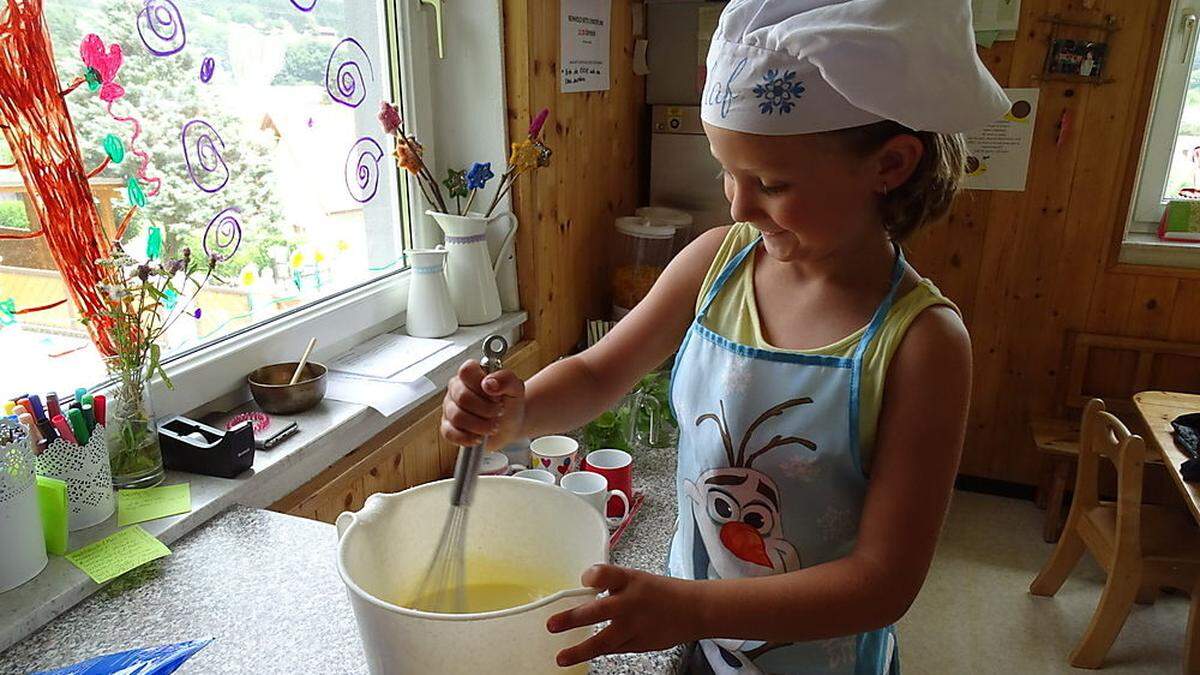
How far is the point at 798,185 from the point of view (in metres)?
0.67

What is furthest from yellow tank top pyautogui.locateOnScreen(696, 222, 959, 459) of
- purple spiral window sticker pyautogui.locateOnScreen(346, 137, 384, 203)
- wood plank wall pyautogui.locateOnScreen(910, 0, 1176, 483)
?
wood plank wall pyautogui.locateOnScreen(910, 0, 1176, 483)

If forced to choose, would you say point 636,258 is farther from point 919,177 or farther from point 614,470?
point 919,177

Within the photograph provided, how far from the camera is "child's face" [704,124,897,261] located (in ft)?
2.20

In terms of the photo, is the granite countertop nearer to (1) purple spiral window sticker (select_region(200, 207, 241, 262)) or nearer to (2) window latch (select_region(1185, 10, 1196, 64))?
(1) purple spiral window sticker (select_region(200, 207, 241, 262))

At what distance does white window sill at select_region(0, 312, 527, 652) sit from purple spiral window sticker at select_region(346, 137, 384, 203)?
0.33 meters

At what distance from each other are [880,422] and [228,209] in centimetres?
98

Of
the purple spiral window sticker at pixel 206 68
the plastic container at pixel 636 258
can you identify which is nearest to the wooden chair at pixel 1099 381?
the plastic container at pixel 636 258

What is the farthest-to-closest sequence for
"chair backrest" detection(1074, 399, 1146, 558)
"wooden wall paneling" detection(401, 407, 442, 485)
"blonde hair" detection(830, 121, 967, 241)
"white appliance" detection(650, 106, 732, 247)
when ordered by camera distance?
"white appliance" detection(650, 106, 732, 247)
"chair backrest" detection(1074, 399, 1146, 558)
"wooden wall paneling" detection(401, 407, 442, 485)
"blonde hair" detection(830, 121, 967, 241)

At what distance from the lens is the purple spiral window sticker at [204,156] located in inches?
44.9

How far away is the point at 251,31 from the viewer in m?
1.22

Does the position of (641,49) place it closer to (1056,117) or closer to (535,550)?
(1056,117)

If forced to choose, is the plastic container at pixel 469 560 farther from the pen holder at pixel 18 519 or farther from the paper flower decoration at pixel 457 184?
the paper flower decoration at pixel 457 184

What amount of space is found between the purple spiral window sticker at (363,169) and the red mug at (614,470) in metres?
0.66

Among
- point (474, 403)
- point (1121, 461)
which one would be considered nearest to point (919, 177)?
point (474, 403)
